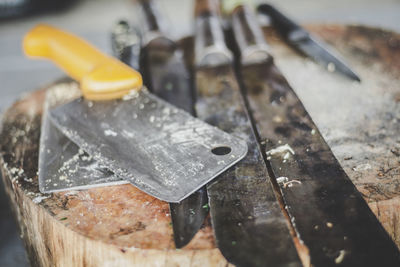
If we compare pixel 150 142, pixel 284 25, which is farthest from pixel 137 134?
pixel 284 25

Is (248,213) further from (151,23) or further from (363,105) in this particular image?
(151,23)

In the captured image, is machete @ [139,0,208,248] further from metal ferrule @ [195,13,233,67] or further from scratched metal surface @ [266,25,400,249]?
scratched metal surface @ [266,25,400,249]

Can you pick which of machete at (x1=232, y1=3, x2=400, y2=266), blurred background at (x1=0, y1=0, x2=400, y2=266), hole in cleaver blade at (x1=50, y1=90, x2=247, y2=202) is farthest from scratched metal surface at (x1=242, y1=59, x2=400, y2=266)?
blurred background at (x1=0, y1=0, x2=400, y2=266)

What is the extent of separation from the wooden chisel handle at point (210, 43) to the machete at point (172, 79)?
0.09 meters

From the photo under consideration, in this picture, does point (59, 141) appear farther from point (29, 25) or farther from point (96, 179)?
point (29, 25)

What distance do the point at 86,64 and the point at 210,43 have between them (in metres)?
0.40

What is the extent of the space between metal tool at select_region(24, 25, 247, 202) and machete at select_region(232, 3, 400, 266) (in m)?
0.12

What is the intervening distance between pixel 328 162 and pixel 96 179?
498 mm

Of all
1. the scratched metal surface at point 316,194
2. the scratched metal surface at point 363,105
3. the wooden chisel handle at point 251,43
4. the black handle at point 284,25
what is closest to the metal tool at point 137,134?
the scratched metal surface at point 316,194

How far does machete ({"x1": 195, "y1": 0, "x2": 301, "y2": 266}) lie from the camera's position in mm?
624

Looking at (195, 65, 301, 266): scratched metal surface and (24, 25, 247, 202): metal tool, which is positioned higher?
(24, 25, 247, 202): metal tool

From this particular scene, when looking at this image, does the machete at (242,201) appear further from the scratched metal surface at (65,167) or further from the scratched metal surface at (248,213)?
the scratched metal surface at (65,167)

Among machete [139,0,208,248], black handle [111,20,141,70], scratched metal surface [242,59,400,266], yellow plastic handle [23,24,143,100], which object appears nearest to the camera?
scratched metal surface [242,59,400,266]

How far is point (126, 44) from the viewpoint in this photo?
128 centimetres
